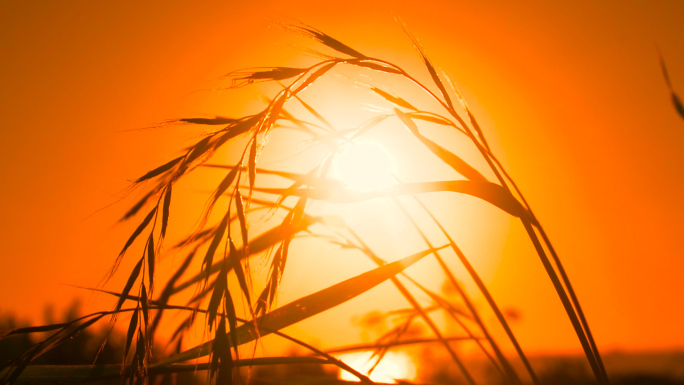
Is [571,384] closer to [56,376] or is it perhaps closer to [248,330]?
[248,330]

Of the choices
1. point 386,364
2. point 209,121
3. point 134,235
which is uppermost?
point 209,121

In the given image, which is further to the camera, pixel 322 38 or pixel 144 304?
pixel 322 38

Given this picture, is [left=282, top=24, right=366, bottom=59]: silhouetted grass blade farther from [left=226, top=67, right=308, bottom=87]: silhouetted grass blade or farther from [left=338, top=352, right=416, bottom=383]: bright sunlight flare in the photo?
[left=338, top=352, right=416, bottom=383]: bright sunlight flare

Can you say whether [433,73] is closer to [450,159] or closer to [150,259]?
[450,159]

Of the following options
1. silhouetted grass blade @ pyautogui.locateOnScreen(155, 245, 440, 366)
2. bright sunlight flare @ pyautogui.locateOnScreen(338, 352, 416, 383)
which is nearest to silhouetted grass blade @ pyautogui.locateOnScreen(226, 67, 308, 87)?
silhouetted grass blade @ pyautogui.locateOnScreen(155, 245, 440, 366)

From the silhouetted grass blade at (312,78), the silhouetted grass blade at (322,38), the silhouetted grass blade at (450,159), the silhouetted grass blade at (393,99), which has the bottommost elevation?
the silhouetted grass blade at (450,159)

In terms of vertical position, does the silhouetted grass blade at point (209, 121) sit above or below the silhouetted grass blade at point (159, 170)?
above

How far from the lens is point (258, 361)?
0.41m

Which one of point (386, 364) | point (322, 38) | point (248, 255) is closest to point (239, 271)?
point (248, 255)

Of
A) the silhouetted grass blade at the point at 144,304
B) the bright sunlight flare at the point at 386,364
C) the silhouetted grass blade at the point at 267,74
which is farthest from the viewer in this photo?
the bright sunlight flare at the point at 386,364

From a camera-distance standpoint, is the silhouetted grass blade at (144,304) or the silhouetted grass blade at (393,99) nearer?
the silhouetted grass blade at (144,304)

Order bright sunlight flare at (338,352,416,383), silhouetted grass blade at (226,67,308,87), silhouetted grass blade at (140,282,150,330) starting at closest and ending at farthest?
silhouetted grass blade at (140,282,150,330)
silhouetted grass blade at (226,67,308,87)
bright sunlight flare at (338,352,416,383)

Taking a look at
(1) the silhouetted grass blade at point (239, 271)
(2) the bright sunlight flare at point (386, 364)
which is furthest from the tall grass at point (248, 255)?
(2) the bright sunlight flare at point (386, 364)

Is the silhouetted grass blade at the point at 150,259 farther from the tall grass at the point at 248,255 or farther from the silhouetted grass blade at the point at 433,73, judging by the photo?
the silhouetted grass blade at the point at 433,73
